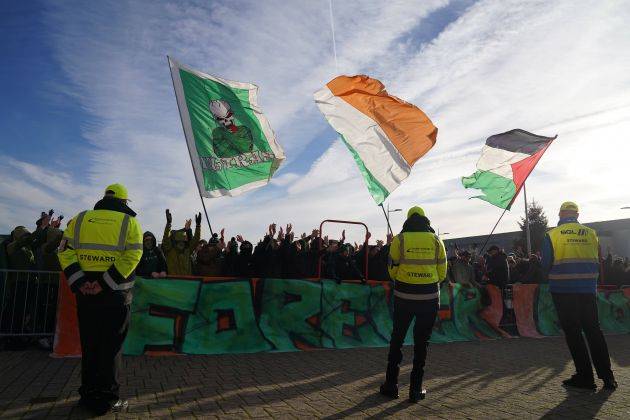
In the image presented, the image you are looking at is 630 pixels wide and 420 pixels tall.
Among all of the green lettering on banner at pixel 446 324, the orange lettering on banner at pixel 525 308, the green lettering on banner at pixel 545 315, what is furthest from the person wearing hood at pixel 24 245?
the green lettering on banner at pixel 545 315

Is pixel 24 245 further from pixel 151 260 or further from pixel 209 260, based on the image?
pixel 209 260

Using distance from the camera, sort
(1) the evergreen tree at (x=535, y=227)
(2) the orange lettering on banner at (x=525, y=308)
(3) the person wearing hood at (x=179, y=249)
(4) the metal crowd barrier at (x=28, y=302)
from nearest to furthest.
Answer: (4) the metal crowd barrier at (x=28, y=302)
(3) the person wearing hood at (x=179, y=249)
(2) the orange lettering on banner at (x=525, y=308)
(1) the evergreen tree at (x=535, y=227)

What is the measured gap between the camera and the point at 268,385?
215 inches

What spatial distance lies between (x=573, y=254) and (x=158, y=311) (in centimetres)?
612

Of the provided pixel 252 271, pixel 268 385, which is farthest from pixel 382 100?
pixel 268 385

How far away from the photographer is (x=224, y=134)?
9211 mm

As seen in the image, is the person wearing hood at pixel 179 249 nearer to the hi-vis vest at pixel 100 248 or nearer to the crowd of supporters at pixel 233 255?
the crowd of supporters at pixel 233 255

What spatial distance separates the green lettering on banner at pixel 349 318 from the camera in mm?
8648

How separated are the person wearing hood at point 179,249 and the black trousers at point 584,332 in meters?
5.91

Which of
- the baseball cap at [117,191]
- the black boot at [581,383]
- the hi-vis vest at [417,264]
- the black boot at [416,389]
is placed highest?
the baseball cap at [117,191]

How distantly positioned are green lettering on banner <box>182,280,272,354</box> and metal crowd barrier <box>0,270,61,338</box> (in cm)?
238

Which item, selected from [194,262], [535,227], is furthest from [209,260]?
[535,227]

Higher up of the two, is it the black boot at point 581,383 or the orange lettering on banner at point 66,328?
the orange lettering on banner at point 66,328

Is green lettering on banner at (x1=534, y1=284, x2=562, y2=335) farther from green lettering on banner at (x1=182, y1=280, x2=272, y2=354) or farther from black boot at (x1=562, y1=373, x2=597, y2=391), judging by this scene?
green lettering on banner at (x1=182, y1=280, x2=272, y2=354)
